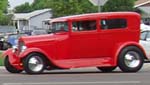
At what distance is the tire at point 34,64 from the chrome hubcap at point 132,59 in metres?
2.67

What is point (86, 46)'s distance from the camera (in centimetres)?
1848

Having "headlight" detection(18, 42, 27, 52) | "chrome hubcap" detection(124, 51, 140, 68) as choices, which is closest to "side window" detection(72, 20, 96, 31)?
"chrome hubcap" detection(124, 51, 140, 68)

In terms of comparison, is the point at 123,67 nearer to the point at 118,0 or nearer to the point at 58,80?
the point at 58,80

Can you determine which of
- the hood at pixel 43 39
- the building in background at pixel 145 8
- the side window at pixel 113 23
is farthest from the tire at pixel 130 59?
the building in background at pixel 145 8

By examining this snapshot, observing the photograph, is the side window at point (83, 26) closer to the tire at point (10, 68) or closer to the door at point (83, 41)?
the door at point (83, 41)

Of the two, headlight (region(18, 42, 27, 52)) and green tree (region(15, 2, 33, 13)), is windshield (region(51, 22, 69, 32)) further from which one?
green tree (region(15, 2, 33, 13))

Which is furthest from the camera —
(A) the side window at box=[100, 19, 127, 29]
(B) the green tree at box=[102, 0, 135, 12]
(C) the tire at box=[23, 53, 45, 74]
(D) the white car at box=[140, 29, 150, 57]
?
(B) the green tree at box=[102, 0, 135, 12]

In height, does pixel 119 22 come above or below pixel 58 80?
above

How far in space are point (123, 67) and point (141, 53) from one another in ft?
2.58

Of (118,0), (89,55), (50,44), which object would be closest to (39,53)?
(50,44)

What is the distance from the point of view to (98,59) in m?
18.6

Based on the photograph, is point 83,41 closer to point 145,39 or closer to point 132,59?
point 132,59

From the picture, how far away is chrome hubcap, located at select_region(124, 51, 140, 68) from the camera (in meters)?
18.6

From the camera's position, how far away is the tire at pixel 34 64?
18.0 meters
